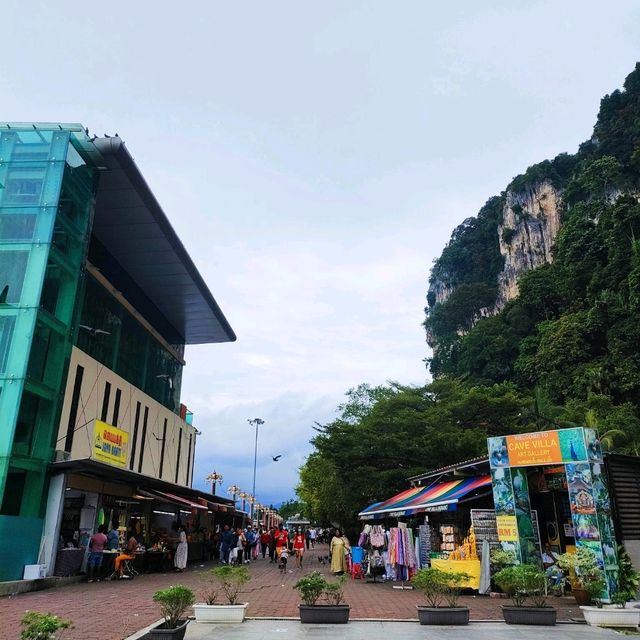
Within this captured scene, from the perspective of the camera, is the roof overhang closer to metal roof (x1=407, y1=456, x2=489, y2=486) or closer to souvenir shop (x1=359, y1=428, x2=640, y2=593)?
souvenir shop (x1=359, y1=428, x2=640, y2=593)

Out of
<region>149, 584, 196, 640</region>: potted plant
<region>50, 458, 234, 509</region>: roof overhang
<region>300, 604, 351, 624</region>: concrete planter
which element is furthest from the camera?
<region>50, 458, 234, 509</region>: roof overhang

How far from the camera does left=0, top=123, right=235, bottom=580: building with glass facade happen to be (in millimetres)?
15648

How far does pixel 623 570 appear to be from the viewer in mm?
11070

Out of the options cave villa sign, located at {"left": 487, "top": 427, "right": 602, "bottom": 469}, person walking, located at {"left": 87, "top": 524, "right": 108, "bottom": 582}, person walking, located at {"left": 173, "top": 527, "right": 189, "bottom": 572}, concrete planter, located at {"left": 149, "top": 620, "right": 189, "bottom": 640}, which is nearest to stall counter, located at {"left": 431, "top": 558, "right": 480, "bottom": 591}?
cave villa sign, located at {"left": 487, "top": 427, "right": 602, "bottom": 469}

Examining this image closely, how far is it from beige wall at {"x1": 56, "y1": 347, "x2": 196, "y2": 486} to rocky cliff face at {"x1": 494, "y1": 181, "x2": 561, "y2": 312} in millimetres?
52316

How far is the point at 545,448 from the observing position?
1199cm

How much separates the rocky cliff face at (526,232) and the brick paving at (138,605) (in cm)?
6385

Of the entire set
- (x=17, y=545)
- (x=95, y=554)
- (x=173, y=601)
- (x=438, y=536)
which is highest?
(x=438, y=536)

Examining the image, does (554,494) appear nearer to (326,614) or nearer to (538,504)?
(538,504)

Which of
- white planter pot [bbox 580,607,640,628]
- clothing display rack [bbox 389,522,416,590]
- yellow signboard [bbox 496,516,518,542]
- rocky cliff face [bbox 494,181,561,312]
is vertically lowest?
white planter pot [bbox 580,607,640,628]

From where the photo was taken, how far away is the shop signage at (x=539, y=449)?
11.5 metres

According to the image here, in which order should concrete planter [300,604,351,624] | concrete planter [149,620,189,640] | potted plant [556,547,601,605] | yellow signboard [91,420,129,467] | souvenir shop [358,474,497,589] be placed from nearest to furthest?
concrete planter [149,620,189,640]
concrete planter [300,604,351,624]
potted plant [556,547,601,605]
souvenir shop [358,474,497,589]
yellow signboard [91,420,129,467]

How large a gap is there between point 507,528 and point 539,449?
187 centimetres

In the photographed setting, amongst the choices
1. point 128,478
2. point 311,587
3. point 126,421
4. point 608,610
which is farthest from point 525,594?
point 126,421
